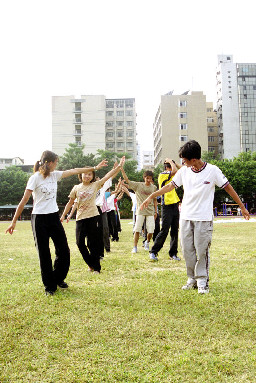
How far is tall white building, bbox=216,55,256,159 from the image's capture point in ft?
240

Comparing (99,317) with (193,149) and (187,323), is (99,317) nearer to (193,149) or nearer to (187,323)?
(187,323)

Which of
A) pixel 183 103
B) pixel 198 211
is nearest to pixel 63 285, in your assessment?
pixel 198 211

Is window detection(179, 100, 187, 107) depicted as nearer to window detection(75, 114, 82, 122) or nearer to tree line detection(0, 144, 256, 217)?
tree line detection(0, 144, 256, 217)

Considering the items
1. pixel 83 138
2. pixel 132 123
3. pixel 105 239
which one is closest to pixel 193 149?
pixel 105 239

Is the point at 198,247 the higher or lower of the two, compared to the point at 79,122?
lower

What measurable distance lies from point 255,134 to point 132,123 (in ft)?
93.0

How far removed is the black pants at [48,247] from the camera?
452 cm

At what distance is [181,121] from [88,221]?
65.0m

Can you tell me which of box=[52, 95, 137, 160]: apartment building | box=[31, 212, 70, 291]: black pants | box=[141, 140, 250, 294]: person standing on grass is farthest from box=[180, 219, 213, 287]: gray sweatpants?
box=[52, 95, 137, 160]: apartment building

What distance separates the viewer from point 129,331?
118 inches

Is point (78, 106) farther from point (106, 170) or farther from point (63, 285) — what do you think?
point (63, 285)

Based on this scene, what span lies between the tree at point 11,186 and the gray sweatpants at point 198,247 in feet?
157

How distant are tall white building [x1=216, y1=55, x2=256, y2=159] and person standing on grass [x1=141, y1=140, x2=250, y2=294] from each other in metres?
72.3

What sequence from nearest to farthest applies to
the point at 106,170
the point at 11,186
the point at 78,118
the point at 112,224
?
the point at 112,224 → the point at 106,170 → the point at 11,186 → the point at 78,118
